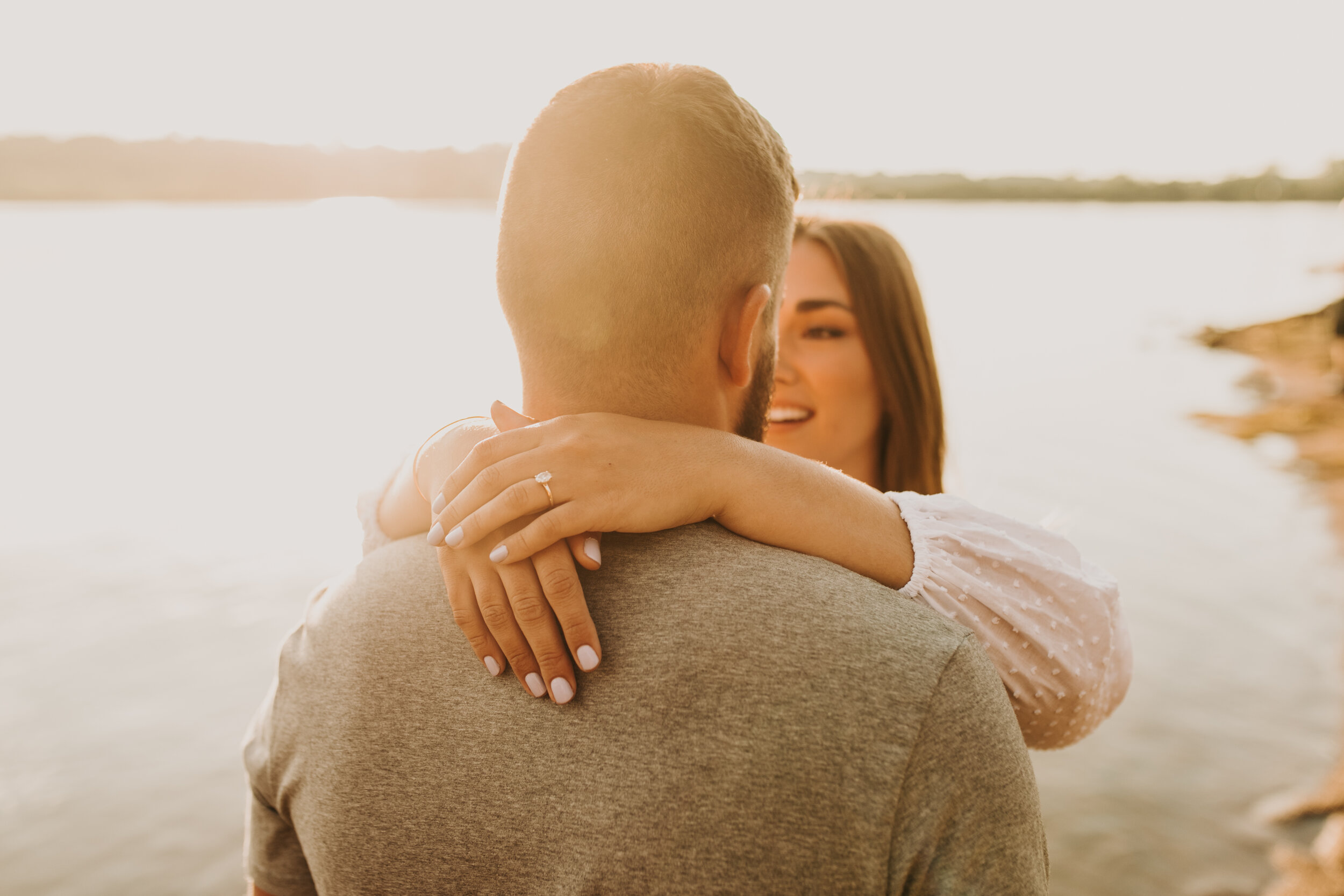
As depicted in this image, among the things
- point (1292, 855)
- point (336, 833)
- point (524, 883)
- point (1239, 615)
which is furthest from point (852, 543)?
point (1239, 615)

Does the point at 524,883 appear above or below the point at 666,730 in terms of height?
below

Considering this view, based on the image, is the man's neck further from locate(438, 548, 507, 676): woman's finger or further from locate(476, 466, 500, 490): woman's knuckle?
locate(438, 548, 507, 676): woman's finger

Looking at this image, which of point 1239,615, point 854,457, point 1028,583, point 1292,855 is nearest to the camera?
point 1028,583

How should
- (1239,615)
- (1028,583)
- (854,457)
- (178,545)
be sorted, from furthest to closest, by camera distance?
1. (178,545)
2. (1239,615)
3. (854,457)
4. (1028,583)

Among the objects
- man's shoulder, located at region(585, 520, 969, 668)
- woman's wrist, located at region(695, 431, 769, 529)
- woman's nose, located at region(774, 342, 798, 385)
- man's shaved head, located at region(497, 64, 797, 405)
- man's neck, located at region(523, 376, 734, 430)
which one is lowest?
woman's nose, located at region(774, 342, 798, 385)

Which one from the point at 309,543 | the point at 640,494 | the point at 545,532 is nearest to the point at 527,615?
the point at 545,532

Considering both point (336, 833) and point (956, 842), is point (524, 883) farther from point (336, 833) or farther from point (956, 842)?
point (956, 842)

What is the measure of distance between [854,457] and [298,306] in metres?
29.7

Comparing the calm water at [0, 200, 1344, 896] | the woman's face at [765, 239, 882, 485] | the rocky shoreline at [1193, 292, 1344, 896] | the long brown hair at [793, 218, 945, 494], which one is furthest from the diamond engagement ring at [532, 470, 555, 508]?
the rocky shoreline at [1193, 292, 1344, 896]

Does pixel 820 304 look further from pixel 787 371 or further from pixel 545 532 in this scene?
pixel 545 532

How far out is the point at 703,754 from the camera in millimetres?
957

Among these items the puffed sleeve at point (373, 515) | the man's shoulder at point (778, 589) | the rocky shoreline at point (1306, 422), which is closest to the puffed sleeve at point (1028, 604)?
the man's shoulder at point (778, 589)

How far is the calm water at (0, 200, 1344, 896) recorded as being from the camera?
541 centimetres

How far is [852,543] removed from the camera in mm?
1199
